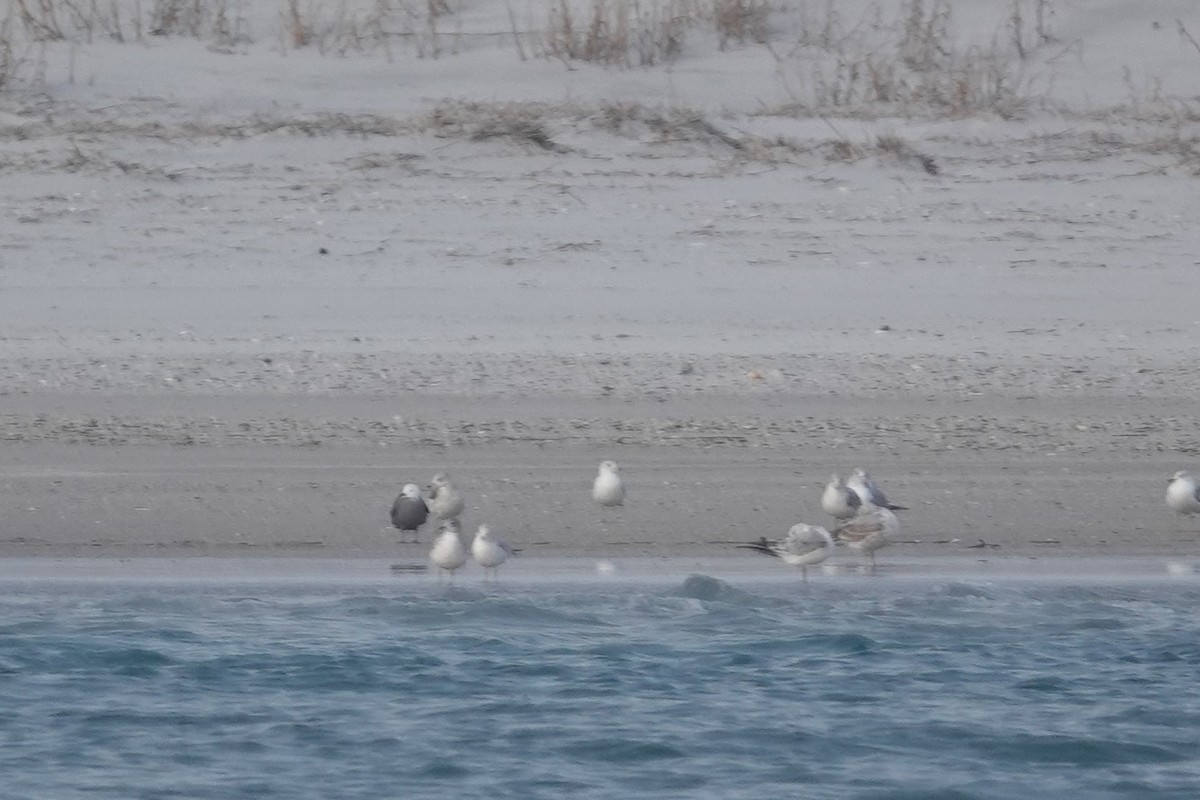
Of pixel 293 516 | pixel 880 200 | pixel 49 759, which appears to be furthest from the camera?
pixel 880 200

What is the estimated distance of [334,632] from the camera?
7.14 meters

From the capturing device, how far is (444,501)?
7617 mm

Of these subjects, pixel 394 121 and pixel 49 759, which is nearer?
pixel 49 759

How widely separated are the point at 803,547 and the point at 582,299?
445 centimetres

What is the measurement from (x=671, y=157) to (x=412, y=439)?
16.4 ft

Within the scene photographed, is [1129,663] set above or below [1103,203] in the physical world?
below

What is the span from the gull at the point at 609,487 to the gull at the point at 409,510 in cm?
68

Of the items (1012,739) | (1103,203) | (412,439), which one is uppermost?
(1103,203)

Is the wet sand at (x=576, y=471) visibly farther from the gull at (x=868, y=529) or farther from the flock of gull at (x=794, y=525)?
the gull at (x=868, y=529)

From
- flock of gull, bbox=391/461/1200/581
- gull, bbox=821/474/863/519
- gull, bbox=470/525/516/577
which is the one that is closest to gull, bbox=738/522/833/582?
flock of gull, bbox=391/461/1200/581

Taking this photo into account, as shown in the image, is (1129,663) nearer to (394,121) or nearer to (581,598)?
(581,598)

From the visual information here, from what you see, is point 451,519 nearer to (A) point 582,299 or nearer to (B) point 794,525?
(B) point 794,525

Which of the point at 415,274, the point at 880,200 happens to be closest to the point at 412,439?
the point at 415,274

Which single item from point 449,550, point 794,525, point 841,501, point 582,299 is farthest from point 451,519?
point 582,299
